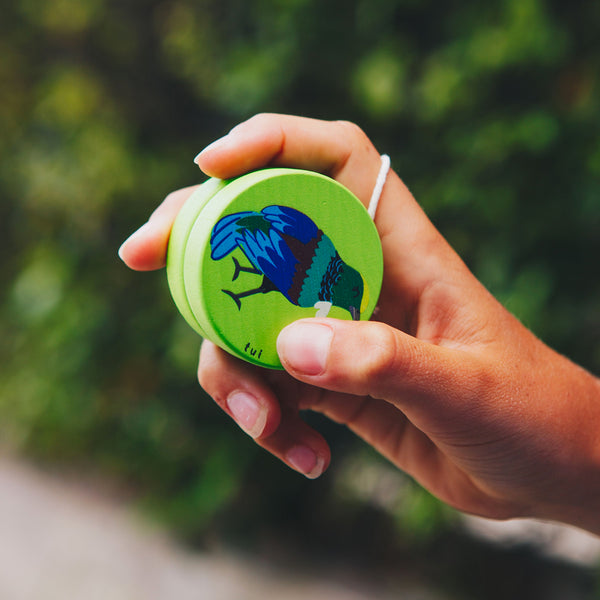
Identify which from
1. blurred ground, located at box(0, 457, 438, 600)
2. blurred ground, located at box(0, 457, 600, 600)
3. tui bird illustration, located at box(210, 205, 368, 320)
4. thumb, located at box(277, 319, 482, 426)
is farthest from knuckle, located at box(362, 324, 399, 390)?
blurred ground, located at box(0, 457, 438, 600)

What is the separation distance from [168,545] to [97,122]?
1890 millimetres

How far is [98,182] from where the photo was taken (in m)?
2.54

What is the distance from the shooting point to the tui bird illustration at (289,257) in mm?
980

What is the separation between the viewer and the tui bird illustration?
3.22ft

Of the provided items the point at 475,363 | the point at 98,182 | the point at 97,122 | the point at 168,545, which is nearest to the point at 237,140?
the point at 475,363

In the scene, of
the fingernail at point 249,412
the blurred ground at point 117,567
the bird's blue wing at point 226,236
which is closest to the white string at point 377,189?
the bird's blue wing at point 226,236

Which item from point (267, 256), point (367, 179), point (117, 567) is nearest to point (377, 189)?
point (367, 179)

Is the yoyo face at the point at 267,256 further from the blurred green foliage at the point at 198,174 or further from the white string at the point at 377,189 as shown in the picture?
the blurred green foliage at the point at 198,174

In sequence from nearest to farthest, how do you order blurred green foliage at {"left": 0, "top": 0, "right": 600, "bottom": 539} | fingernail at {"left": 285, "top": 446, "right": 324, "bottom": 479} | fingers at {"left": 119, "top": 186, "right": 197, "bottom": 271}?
fingers at {"left": 119, "top": 186, "right": 197, "bottom": 271}
fingernail at {"left": 285, "top": 446, "right": 324, "bottom": 479}
blurred green foliage at {"left": 0, "top": 0, "right": 600, "bottom": 539}

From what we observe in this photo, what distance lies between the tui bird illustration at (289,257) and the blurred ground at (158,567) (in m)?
1.85

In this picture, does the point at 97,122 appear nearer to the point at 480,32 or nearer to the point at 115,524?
the point at 480,32

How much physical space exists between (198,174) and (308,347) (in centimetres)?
180

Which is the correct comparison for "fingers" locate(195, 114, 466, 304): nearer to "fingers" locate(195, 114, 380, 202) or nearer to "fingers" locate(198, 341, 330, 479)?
"fingers" locate(195, 114, 380, 202)

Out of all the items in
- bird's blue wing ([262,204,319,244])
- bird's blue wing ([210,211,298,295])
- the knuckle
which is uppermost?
bird's blue wing ([262,204,319,244])
